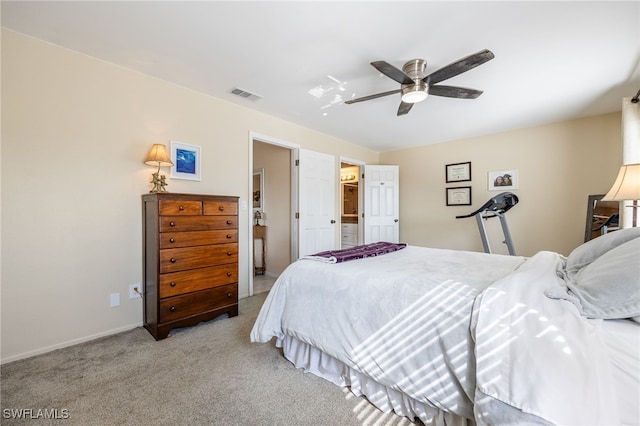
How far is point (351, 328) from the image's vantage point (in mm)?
1594

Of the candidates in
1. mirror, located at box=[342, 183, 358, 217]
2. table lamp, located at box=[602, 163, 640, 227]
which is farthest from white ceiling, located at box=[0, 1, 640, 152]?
mirror, located at box=[342, 183, 358, 217]

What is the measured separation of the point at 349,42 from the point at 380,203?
3.51 meters

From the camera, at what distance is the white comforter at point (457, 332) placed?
898mm

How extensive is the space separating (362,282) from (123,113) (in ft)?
8.86

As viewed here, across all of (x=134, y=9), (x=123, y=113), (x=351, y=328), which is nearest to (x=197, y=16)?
(x=134, y=9)

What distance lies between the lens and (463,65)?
198cm

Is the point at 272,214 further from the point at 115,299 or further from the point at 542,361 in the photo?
the point at 542,361

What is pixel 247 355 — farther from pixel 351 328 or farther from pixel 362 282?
pixel 362 282

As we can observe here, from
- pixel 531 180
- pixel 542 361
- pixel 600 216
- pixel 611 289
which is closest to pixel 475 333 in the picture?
pixel 542 361

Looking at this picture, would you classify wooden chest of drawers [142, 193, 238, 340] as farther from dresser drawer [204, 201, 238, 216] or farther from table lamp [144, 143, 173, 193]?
table lamp [144, 143, 173, 193]

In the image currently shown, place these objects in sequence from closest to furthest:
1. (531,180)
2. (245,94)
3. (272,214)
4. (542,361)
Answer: (542,361) < (245,94) < (531,180) < (272,214)

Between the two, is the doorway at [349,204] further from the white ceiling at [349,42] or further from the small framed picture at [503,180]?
the white ceiling at [349,42]

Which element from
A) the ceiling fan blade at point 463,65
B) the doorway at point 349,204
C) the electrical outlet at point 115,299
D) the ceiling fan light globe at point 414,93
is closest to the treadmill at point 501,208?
the ceiling fan light globe at point 414,93

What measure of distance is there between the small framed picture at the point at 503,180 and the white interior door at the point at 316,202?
2.60m
